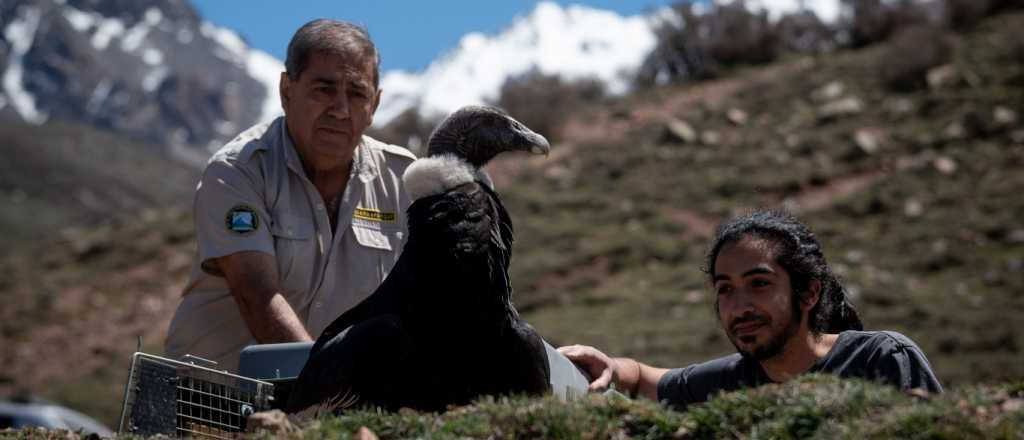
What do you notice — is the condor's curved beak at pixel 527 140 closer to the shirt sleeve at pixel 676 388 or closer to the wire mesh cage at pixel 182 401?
the shirt sleeve at pixel 676 388

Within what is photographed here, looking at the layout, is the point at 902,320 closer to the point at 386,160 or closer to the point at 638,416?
the point at 386,160

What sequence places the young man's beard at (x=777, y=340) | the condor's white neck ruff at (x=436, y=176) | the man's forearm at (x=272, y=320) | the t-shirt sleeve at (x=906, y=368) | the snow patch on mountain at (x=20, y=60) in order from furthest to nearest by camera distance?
the snow patch on mountain at (x=20, y=60) < the man's forearm at (x=272, y=320) < the condor's white neck ruff at (x=436, y=176) < the young man's beard at (x=777, y=340) < the t-shirt sleeve at (x=906, y=368)

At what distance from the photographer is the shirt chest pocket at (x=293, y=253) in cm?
598

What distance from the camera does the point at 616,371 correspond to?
5.40 metres

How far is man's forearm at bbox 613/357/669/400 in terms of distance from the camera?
5.42 meters

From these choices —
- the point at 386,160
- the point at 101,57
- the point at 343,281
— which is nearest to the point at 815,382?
the point at 343,281

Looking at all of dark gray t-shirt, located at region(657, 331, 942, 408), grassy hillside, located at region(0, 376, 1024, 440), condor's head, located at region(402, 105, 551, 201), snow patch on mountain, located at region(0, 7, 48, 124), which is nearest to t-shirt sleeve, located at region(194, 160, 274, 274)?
condor's head, located at region(402, 105, 551, 201)

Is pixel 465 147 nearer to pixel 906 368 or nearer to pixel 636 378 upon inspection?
pixel 636 378

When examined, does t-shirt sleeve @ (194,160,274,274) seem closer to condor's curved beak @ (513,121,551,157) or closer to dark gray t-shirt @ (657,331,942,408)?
condor's curved beak @ (513,121,551,157)

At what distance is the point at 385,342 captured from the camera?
4.73 metres

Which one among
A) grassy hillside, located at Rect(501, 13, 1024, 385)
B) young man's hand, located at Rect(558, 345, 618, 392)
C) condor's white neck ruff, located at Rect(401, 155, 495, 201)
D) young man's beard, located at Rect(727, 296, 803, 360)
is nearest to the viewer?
young man's beard, located at Rect(727, 296, 803, 360)

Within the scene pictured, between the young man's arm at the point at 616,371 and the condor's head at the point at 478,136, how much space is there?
0.93 meters

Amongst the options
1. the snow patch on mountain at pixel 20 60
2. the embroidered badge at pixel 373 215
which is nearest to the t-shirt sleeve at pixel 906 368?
the embroidered badge at pixel 373 215

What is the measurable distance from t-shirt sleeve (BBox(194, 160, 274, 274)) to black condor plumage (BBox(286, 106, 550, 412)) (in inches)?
36.8
